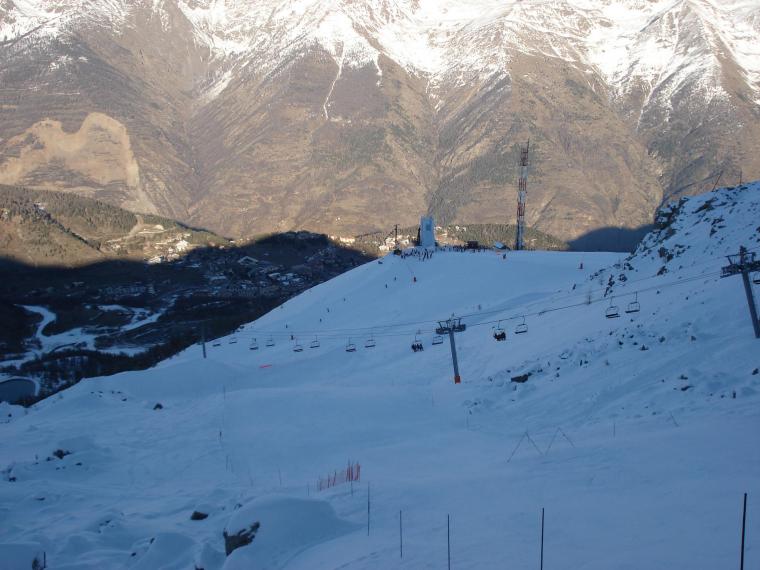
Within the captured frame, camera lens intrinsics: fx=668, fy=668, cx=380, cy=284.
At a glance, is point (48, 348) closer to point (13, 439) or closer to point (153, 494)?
point (13, 439)

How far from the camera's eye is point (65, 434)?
74.4 ft

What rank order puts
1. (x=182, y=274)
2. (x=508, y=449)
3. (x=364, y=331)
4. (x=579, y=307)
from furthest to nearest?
(x=182, y=274) → (x=364, y=331) → (x=579, y=307) → (x=508, y=449)

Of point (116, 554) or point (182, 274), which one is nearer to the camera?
point (116, 554)

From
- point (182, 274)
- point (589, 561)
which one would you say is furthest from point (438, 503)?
point (182, 274)

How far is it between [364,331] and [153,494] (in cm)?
3089

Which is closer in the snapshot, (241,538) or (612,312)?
(241,538)

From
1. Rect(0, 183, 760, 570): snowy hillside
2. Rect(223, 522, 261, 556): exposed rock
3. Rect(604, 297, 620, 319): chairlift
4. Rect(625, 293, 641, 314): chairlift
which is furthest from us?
Rect(604, 297, 620, 319): chairlift

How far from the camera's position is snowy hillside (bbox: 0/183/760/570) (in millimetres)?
10805

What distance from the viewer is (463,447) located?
58.1ft

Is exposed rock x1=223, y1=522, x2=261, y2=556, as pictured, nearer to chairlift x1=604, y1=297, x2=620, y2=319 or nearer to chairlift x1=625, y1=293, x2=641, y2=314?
chairlift x1=625, y1=293, x2=641, y2=314

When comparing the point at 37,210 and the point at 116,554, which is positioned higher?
the point at 37,210

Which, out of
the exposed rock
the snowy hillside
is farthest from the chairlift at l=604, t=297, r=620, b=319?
the exposed rock

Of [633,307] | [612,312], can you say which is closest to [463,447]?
[633,307]

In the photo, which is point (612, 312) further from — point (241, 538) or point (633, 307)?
point (241, 538)
